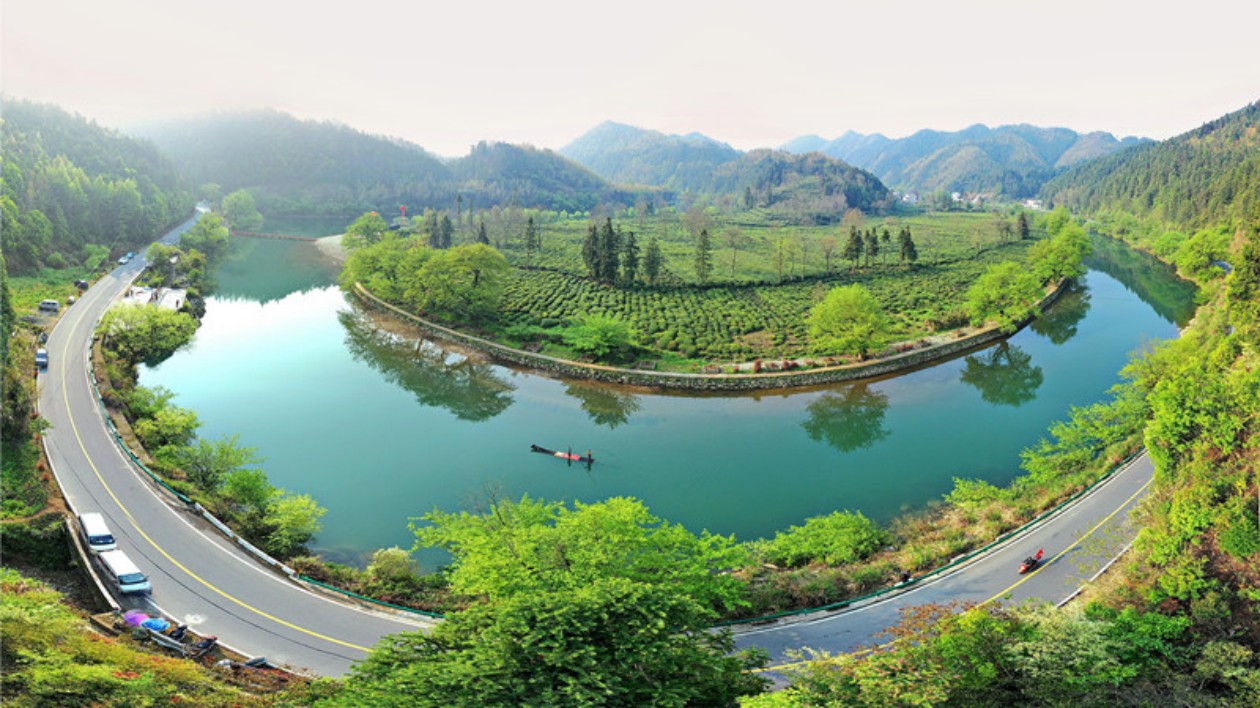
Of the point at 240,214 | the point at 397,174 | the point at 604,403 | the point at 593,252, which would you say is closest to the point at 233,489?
the point at 604,403

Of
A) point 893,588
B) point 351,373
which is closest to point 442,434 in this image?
point 351,373

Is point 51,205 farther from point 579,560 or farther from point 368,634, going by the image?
point 579,560

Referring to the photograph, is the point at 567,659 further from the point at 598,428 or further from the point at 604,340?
the point at 604,340

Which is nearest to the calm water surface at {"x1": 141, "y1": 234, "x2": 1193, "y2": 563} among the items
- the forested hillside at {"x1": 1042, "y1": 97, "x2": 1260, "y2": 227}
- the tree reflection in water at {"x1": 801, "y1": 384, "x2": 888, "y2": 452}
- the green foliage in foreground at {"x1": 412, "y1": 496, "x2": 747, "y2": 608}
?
the tree reflection in water at {"x1": 801, "y1": 384, "x2": 888, "y2": 452}

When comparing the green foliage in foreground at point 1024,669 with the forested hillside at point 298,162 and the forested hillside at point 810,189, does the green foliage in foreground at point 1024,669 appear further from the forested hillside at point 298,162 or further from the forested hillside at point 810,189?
the forested hillside at point 298,162

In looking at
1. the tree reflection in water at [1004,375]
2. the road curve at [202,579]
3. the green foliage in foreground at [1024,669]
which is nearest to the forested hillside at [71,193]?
the road curve at [202,579]

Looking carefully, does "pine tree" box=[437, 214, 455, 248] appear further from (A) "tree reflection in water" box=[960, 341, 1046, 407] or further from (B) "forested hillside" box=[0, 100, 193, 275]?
(A) "tree reflection in water" box=[960, 341, 1046, 407]
